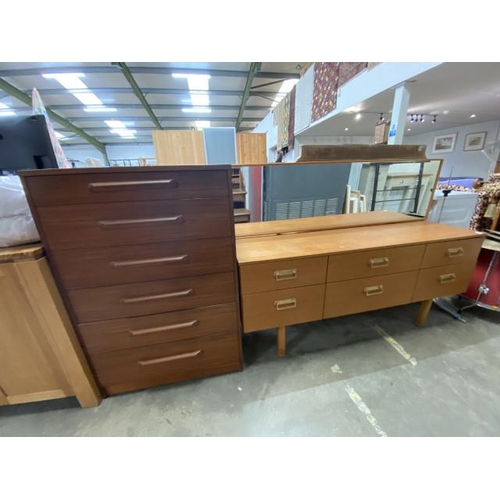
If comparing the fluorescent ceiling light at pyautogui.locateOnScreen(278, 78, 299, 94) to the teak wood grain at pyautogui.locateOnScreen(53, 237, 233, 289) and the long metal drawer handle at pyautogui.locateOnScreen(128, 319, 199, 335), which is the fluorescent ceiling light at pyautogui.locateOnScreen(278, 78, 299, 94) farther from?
the long metal drawer handle at pyautogui.locateOnScreen(128, 319, 199, 335)

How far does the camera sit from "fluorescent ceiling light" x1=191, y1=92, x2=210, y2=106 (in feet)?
17.6

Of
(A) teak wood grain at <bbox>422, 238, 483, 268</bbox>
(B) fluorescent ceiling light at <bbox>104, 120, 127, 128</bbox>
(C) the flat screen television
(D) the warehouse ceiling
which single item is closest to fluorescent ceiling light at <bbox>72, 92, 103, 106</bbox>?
(D) the warehouse ceiling

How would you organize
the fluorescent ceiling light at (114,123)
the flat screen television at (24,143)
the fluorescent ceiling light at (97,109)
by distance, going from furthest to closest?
the fluorescent ceiling light at (114,123), the fluorescent ceiling light at (97,109), the flat screen television at (24,143)

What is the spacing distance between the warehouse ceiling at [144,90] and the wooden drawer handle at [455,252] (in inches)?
173

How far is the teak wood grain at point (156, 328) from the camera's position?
3.27 feet

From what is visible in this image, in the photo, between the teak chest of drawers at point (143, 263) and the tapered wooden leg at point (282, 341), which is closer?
the teak chest of drawers at point (143, 263)

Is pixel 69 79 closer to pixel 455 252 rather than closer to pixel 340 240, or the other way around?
pixel 340 240

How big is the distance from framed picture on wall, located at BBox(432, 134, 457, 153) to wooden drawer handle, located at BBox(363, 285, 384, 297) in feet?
29.0

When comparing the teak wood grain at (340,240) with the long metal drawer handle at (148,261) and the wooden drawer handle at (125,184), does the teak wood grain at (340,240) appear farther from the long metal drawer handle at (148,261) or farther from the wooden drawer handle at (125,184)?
the wooden drawer handle at (125,184)

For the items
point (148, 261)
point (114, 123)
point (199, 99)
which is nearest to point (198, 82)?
point (199, 99)

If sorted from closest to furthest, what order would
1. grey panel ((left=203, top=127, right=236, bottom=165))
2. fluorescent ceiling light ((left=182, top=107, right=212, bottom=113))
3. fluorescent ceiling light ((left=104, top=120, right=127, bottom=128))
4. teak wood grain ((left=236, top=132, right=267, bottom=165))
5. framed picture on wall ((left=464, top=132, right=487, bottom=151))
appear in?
1. grey panel ((left=203, top=127, right=236, bottom=165))
2. teak wood grain ((left=236, top=132, right=267, bottom=165))
3. framed picture on wall ((left=464, top=132, right=487, bottom=151))
4. fluorescent ceiling light ((left=182, top=107, right=212, bottom=113))
5. fluorescent ceiling light ((left=104, top=120, right=127, bottom=128))

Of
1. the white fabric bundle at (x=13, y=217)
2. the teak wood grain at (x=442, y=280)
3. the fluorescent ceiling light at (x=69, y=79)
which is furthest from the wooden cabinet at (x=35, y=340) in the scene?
the fluorescent ceiling light at (x=69, y=79)
